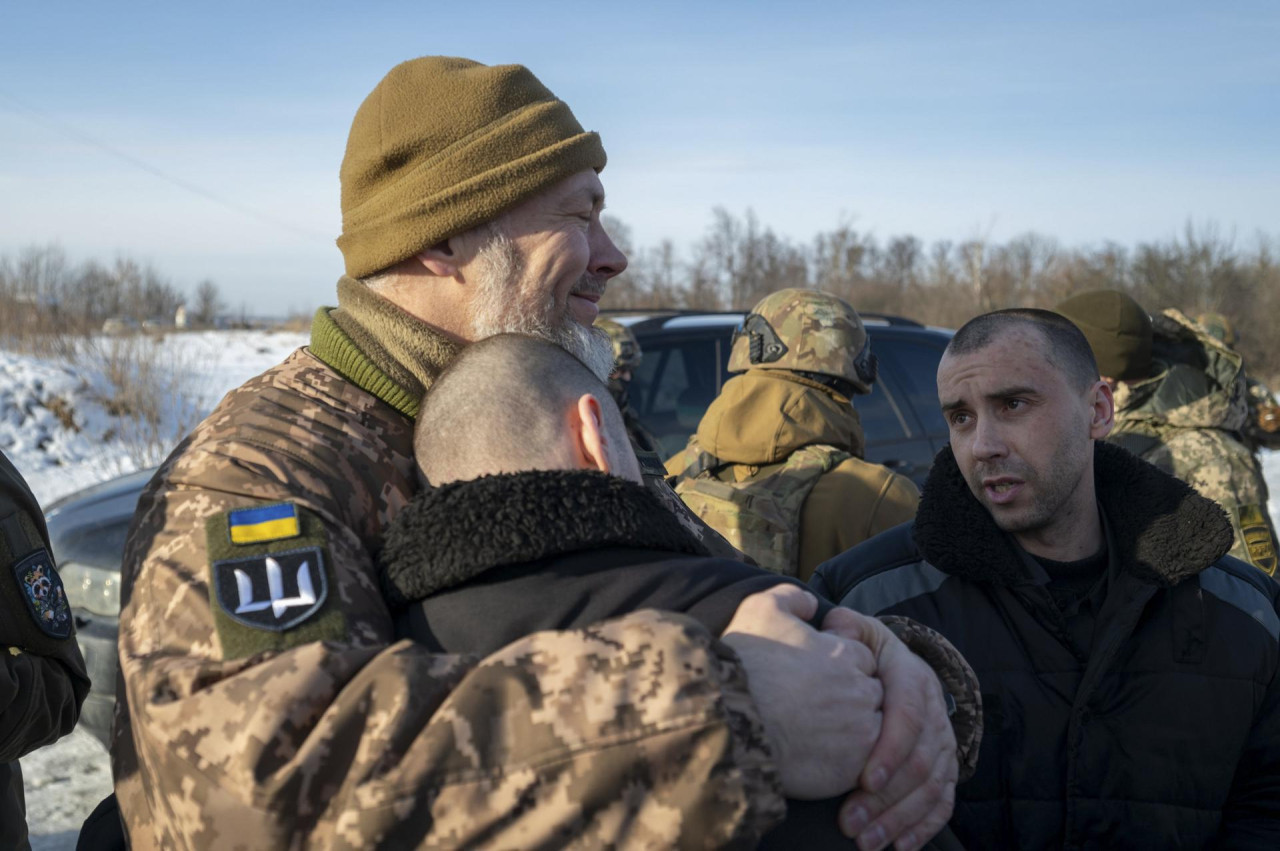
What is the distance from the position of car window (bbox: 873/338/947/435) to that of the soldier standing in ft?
15.9

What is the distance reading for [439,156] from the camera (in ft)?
6.23

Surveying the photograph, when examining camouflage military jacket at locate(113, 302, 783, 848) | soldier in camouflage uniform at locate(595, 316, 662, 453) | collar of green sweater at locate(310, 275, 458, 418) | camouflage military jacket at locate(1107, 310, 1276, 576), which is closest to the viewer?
camouflage military jacket at locate(113, 302, 783, 848)

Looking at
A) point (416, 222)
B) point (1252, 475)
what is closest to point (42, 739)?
point (416, 222)

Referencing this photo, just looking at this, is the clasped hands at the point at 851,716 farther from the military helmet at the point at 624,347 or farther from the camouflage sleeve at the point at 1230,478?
the military helmet at the point at 624,347

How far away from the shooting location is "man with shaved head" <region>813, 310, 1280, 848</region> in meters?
2.39

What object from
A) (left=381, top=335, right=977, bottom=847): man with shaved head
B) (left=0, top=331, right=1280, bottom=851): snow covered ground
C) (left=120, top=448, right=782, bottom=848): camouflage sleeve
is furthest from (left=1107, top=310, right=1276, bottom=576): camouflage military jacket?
(left=0, top=331, right=1280, bottom=851): snow covered ground

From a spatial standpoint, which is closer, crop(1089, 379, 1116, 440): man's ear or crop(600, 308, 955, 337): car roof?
crop(1089, 379, 1116, 440): man's ear

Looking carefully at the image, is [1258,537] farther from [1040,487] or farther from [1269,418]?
[1040,487]

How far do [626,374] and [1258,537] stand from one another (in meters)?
2.95

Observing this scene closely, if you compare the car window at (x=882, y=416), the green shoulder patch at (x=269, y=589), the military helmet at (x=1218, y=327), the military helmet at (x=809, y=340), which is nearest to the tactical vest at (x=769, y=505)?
the military helmet at (x=809, y=340)

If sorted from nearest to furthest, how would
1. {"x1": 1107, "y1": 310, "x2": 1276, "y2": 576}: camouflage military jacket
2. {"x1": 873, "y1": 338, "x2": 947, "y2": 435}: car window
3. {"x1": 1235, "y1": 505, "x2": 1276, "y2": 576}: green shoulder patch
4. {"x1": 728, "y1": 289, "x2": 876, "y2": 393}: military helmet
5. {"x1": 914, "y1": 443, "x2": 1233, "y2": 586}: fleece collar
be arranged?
1. {"x1": 914, "y1": 443, "x2": 1233, "y2": 586}: fleece collar
2. {"x1": 728, "y1": 289, "x2": 876, "y2": 393}: military helmet
3. {"x1": 1235, "y1": 505, "x2": 1276, "y2": 576}: green shoulder patch
4. {"x1": 1107, "y1": 310, "x2": 1276, "y2": 576}: camouflage military jacket
5. {"x1": 873, "y1": 338, "x2": 947, "y2": 435}: car window

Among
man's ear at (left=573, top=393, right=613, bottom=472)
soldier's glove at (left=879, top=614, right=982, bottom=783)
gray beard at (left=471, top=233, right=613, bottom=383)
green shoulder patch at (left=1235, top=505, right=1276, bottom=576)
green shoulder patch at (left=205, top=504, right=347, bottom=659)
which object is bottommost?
green shoulder patch at (left=1235, top=505, right=1276, bottom=576)

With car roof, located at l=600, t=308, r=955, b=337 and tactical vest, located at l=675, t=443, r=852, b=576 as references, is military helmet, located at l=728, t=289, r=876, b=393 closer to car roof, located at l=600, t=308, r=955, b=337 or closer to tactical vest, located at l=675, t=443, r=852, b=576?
tactical vest, located at l=675, t=443, r=852, b=576

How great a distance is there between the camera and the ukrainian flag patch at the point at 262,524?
1.37 metres
